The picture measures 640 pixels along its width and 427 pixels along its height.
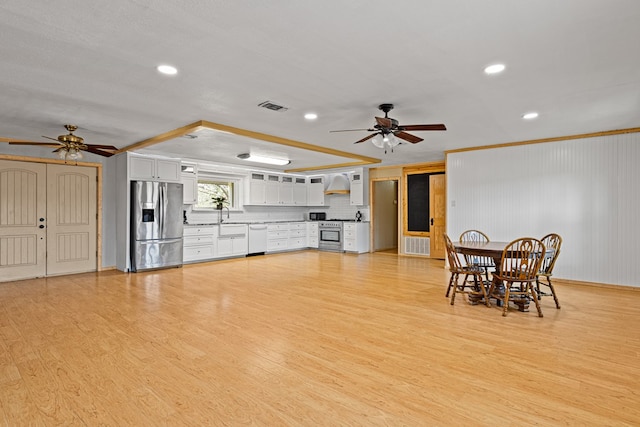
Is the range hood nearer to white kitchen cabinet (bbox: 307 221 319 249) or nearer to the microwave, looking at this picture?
the microwave

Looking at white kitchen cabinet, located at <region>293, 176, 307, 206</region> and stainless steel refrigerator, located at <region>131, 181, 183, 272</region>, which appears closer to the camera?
stainless steel refrigerator, located at <region>131, 181, 183, 272</region>

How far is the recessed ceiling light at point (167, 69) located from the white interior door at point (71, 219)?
490cm

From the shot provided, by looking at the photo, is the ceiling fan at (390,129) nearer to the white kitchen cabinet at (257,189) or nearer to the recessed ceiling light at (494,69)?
the recessed ceiling light at (494,69)

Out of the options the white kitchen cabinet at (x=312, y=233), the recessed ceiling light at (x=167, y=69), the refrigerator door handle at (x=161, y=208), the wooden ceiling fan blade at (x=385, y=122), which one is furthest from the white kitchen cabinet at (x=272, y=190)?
the recessed ceiling light at (x=167, y=69)

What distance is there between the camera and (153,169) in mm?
6930

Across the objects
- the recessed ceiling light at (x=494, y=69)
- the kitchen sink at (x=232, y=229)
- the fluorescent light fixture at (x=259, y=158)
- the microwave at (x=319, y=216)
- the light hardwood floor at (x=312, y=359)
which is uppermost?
the recessed ceiling light at (x=494, y=69)

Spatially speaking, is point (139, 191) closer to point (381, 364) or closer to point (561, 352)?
point (381, 364)

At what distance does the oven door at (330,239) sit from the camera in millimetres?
9781

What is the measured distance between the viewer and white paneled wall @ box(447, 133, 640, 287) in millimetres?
5316

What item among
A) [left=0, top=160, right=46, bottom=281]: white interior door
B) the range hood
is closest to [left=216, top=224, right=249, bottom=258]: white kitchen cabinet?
the range hood

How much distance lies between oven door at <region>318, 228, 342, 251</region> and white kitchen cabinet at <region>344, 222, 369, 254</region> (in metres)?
0.24

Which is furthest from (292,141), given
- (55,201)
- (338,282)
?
(55,201)

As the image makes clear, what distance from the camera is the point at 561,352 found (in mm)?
2869

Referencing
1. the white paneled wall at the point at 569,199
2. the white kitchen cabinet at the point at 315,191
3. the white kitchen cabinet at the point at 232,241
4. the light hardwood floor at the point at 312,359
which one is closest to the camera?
the light hardwood floor at the point at 312,359
